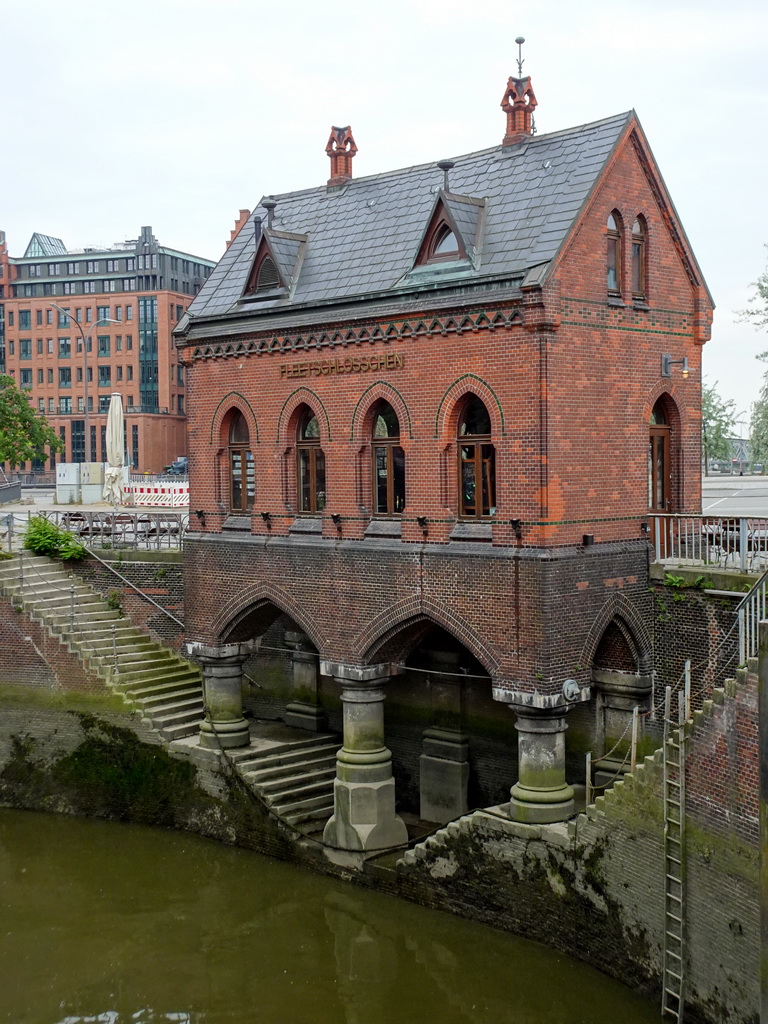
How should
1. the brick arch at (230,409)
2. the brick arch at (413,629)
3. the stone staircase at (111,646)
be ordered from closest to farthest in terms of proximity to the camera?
1. the brick arch at (413,629)
2. the brick arch at (230,409)
3. the stone staircase at (111,646)

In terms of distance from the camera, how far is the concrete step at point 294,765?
73.5ft

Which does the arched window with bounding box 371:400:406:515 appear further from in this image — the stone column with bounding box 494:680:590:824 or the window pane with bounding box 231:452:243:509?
the stone column with bounding box 494:680:590:824

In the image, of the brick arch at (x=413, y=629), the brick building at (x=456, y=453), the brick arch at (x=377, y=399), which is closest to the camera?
the brick building at (x=456, y=453)

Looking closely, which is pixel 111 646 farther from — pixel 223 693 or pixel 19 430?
pixel 19 430

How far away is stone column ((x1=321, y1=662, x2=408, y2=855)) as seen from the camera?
20.7 metres

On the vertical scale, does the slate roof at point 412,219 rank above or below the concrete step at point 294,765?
above

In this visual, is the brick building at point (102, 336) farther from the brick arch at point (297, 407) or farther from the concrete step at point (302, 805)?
the concrete step at point (302, 805)

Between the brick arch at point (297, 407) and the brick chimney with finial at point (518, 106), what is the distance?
5622 mm

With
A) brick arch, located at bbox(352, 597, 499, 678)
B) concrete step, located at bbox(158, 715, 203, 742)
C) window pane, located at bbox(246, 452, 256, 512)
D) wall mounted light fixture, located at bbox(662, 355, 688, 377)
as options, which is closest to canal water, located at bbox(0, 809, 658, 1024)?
concrete step, located at bbox(158, 715, 203, 742)

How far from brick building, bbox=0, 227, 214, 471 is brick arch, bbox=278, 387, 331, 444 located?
2787 inches

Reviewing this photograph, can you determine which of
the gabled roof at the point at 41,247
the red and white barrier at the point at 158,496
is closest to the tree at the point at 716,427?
the red and white barrier at the point at 158,496

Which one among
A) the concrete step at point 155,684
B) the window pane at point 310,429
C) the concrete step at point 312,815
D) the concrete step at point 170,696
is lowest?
the concrete step at point 312,815

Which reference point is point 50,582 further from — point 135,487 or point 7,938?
A: point 135,487

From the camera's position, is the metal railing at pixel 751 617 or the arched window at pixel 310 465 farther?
the arched window at pixel 310 465
